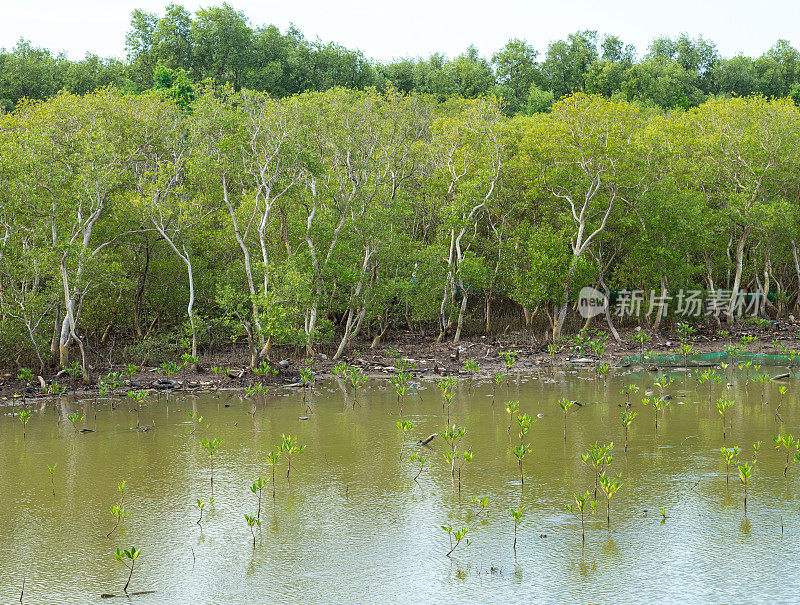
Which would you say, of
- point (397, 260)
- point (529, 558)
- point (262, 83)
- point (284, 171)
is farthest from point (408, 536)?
point (262, 83)

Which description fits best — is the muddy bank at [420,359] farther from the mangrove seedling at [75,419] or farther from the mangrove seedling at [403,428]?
the mangrove seedling at [403,428]

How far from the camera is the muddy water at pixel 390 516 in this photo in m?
7.36

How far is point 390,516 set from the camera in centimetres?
956

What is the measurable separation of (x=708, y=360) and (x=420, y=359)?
33.4ft

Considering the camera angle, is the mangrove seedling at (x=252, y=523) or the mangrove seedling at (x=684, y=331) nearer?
the mangrove seedling at (x=252, y=523)

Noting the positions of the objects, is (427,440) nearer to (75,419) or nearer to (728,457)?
(728,457)

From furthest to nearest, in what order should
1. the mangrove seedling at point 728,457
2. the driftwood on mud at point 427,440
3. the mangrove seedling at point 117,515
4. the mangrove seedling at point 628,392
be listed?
the mangrove seedling at point 628,392
the driftwood on mud at point 427,440
the mangrove seedling at point 728,457
the mangrove seedling at point 117,515

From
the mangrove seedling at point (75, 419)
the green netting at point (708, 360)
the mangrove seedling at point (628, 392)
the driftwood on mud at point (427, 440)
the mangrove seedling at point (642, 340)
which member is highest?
the mangrove seedling at point (642, 340)

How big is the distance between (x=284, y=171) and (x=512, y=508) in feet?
57.3

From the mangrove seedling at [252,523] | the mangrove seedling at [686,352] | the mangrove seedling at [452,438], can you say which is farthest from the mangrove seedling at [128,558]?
the mangrove seedling at [686,352]

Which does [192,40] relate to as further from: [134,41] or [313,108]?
[313,108]

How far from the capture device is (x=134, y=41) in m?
61.7

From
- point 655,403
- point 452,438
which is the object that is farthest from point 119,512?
point 655,403

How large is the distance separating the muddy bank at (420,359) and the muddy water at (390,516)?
4.79 meters
